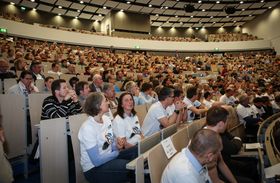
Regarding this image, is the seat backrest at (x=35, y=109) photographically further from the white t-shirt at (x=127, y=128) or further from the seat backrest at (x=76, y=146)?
the white t-shirt at (x=127, y=128)

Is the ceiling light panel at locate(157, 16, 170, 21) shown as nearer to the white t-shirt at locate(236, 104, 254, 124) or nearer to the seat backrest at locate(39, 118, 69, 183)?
the white t-shirt at locate(236, 104, 254, 124)

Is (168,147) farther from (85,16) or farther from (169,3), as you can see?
(85,16)

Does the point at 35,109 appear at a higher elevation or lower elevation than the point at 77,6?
lower

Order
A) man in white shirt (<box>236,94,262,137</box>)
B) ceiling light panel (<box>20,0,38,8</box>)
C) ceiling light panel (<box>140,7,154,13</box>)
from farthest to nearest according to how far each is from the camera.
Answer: ceiling light panel (<box>140,7,154,13</box>)
ceiling light panel (<box>20,0,38,8</box>)
man in white shirt (<box>236,94,262,137</box>)

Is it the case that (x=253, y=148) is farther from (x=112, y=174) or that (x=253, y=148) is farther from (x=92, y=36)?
(x=92, y=36)

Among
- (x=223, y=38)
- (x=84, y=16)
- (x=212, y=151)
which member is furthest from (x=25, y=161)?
(x=223, y=38)

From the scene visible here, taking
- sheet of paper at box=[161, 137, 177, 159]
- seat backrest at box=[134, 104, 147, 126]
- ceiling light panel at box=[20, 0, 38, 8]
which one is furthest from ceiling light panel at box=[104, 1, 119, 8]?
sheet of paper at box=[161, 137, 177, 159]

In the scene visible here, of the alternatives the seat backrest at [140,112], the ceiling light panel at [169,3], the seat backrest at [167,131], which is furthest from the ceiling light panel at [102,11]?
the seat backrest at [167,131]

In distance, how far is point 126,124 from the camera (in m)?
3.41

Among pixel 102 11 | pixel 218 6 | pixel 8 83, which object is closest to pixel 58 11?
pixel 102 11

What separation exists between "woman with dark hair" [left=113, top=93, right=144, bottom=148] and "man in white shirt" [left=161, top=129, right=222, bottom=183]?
1294mm

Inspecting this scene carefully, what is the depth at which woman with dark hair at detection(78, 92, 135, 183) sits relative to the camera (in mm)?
2758

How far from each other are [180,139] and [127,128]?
77 cm

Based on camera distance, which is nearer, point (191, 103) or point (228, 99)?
point (191, 103)
